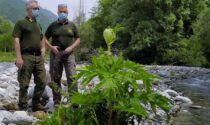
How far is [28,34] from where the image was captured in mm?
7316

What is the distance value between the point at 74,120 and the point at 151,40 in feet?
131

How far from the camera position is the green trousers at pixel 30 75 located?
7340 millimetres

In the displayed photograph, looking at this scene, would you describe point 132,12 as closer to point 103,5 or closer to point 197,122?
point 103,5

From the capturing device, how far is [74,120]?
309cm

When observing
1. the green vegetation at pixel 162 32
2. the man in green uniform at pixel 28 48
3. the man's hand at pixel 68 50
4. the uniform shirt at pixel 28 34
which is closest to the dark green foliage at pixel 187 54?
the green vegetation at pixel 162 32

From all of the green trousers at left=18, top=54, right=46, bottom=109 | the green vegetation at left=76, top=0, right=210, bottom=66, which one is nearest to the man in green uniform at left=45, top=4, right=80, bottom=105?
the green trousers at left=18, top=54, right=46, bottom=109

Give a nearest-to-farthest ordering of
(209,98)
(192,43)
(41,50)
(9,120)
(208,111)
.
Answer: (9,120), (41,50), (208,111), (209,98), (192,43)

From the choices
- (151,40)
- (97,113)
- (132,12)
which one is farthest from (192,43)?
(97,113)

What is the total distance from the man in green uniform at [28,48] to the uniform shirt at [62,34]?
278 mm

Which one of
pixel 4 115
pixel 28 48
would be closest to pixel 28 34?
pixel 28 48

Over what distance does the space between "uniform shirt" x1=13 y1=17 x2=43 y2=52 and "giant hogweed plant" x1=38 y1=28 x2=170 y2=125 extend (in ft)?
14.0

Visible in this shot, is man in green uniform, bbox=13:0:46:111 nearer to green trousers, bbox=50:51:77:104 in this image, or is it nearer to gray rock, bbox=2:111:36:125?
green trousers, bbox=50:51:77:104

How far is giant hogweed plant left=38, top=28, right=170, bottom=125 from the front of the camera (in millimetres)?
2738

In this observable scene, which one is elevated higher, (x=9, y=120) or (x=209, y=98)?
(x=9, y=120)
